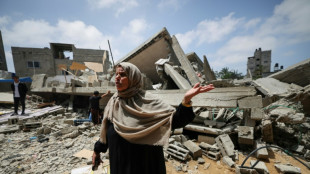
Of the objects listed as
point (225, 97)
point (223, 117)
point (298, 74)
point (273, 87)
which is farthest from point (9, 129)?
point (298, 74)

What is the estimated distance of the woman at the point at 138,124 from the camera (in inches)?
45.8

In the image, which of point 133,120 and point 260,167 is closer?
point 133,120

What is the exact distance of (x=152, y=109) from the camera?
1293 mm

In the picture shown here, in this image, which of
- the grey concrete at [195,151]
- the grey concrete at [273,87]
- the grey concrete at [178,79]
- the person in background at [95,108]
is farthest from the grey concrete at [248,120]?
the person in background at [95,108]

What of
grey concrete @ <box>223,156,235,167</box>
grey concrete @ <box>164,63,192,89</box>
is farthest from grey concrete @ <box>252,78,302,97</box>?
grey concrete @ <box>223,156,235,167</box>

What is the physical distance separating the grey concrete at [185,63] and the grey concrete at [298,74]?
20.4 feet

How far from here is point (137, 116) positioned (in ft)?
4.29

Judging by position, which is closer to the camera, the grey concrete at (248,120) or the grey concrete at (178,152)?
the grey concrete at (178,152)

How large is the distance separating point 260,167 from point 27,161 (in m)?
5.39

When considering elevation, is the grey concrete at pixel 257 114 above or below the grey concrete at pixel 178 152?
above

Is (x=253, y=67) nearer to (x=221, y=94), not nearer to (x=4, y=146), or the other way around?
(x=221, y=94)

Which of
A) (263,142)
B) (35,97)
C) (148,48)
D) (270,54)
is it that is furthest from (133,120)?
(270,54)

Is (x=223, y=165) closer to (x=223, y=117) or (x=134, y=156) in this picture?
(x=223, y=117)

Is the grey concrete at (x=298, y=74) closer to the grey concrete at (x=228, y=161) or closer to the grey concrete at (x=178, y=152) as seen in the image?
the grey concrete at (x=228, y=161)
